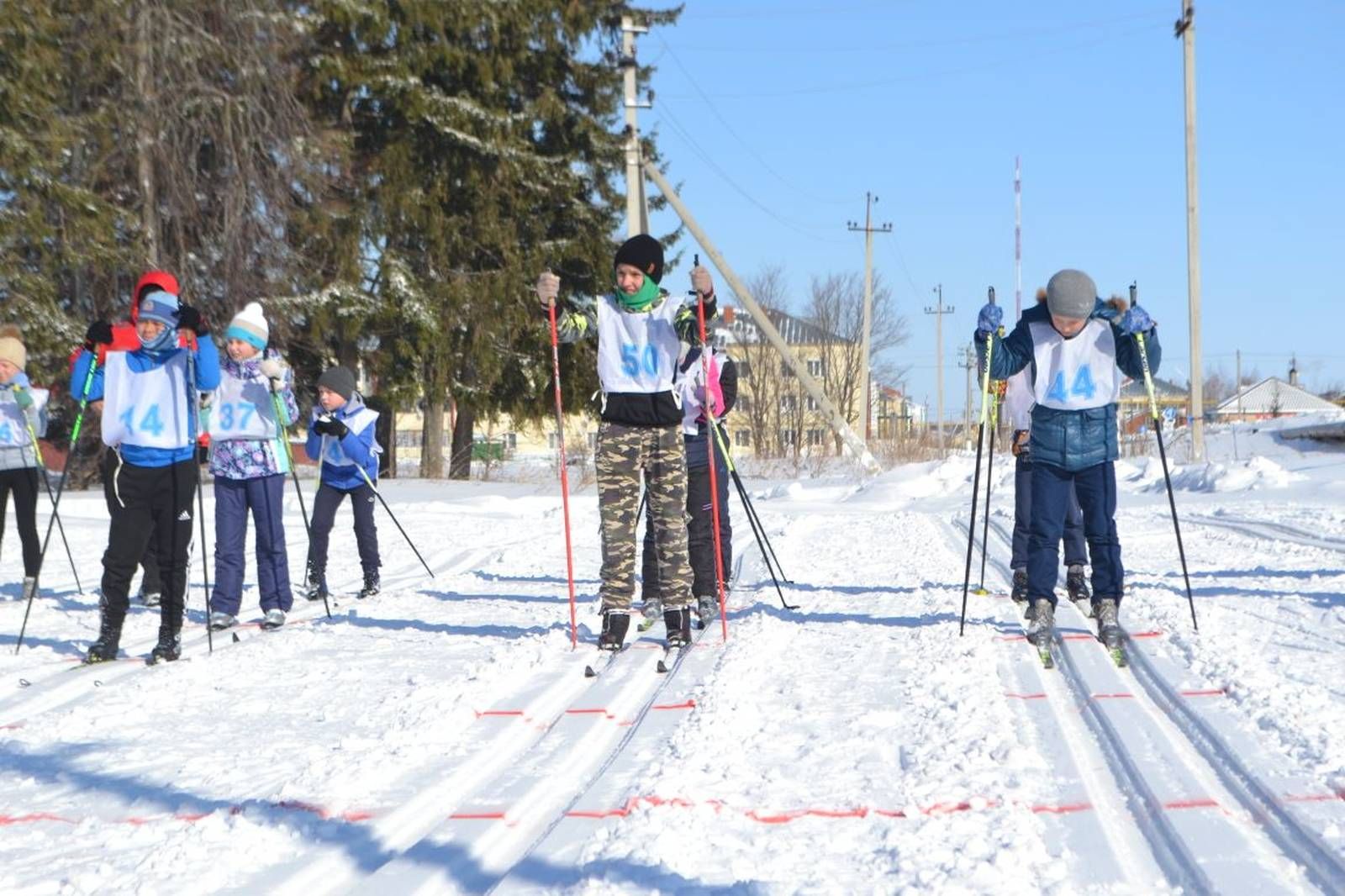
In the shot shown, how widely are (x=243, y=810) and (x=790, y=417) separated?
37.9 meters

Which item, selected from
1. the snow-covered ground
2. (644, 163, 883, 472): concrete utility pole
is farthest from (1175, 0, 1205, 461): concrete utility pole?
the snow-covered ground

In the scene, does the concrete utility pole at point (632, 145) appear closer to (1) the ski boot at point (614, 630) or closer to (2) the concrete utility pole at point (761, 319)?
(2) the concrete utility pole at point (761, 319)

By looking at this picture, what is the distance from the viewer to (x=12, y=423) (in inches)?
349

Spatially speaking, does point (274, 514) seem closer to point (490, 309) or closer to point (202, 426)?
point (202, 426)

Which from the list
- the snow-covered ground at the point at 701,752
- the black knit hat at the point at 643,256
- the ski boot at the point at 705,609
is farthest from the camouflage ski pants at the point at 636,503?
the ski boot at the point at 705,609

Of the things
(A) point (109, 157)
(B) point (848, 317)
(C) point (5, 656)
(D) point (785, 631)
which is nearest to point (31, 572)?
(C) point (5, 656)

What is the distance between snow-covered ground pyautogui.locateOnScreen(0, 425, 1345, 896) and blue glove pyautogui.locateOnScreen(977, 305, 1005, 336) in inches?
60.2

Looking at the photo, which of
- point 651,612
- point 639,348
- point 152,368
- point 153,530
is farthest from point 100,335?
point 651,612

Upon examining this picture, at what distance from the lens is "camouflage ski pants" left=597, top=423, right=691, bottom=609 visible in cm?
634

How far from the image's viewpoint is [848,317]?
49.7m

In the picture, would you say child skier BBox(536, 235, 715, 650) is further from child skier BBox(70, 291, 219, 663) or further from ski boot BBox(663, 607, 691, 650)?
child skier BBox(70, 291, 219, 663)

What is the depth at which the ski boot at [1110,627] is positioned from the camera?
235 inches

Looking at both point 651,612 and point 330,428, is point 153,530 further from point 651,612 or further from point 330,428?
point 651,612

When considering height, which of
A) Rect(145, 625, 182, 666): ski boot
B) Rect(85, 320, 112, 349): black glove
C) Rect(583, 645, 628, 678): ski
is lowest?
Rect(583, 645, 628, 678): ski
